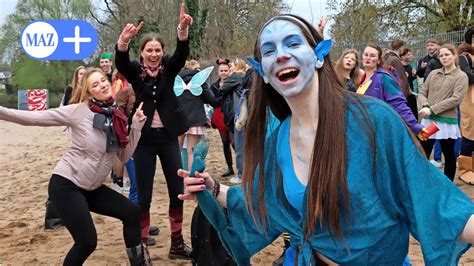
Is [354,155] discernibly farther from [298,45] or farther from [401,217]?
[298,45]

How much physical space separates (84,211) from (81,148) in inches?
18.0

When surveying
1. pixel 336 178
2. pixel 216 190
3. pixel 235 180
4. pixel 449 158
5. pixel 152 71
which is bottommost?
pixel 235 180

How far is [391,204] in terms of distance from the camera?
1.65 m

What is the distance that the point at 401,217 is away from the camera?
5.50ft

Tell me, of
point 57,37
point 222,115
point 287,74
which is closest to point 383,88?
point 222,115

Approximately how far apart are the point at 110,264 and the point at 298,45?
3150 millimetres

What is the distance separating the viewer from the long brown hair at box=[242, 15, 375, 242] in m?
1.66

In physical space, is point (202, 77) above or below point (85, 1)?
below

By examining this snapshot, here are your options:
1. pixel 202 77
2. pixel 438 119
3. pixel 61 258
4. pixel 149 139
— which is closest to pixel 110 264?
pixel 61 258

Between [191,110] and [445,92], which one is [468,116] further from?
[191,110]

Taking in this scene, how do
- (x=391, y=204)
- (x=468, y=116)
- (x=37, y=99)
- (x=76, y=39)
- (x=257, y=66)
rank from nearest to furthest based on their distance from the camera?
1. (x=391, y=204)
2. (x=257, y=66)
3. (x=468, y=116)
4. (x=76, y=39)
5. (x=37, y=99)

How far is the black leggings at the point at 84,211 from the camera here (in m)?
3.40

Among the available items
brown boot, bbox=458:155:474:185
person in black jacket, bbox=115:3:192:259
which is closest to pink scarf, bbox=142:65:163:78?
person in black jacket, bbox=115:3:192:259

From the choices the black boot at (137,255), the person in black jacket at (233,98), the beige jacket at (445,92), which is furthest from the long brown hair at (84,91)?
the beige jacket at (445,92)
